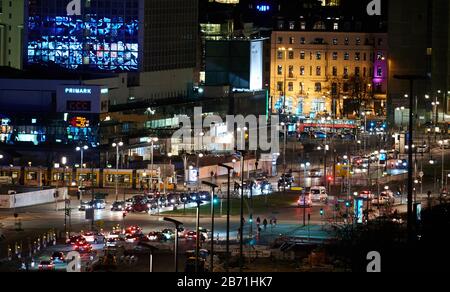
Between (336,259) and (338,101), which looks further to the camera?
(338,101)

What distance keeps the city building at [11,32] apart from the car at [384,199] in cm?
4382

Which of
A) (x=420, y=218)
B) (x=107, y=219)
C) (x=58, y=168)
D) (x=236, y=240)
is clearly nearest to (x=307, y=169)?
(x=58, y=168)

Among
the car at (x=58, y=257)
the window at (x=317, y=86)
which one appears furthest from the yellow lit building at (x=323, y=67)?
the car at (x=58, y=257)

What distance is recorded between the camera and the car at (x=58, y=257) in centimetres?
3222

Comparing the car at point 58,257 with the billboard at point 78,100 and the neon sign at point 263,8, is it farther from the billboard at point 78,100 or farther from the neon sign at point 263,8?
the neon sign at point 263,8

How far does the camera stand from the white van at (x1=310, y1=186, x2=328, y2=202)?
48.7 metres

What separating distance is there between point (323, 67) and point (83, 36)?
24.4 meters

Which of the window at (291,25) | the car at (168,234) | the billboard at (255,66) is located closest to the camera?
the car at (168,234)

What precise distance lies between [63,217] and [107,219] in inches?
52.6

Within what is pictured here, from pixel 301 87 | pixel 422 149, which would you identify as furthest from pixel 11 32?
pixel 422 149

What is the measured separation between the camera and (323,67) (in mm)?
96250

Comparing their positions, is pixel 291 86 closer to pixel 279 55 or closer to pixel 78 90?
pixel 279 55
